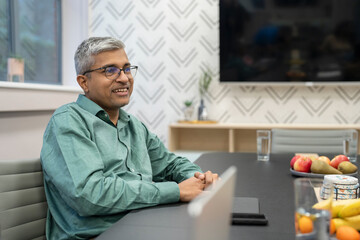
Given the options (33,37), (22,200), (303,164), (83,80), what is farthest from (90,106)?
(33,37)

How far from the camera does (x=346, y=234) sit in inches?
30.8

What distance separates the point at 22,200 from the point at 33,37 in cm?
248

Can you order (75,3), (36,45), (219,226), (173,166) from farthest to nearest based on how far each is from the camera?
(75,3) < (36,45) < (173,166) < (219,226)

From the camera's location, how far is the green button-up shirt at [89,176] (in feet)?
3.74

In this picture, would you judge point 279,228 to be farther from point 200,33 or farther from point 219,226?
point 200,33

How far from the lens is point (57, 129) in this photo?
1247 mm

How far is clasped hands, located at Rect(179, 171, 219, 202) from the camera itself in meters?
1.21

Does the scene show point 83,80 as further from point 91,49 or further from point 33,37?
point 33,37

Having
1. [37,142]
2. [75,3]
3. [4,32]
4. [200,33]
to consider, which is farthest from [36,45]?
[200,33]

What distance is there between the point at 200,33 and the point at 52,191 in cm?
324

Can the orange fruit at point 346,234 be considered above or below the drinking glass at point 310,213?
below

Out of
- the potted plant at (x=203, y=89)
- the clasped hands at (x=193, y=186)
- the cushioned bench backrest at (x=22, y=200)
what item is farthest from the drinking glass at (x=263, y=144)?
the potted plant at (x=203, y=89)

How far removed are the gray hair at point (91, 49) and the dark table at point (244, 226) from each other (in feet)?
1.97

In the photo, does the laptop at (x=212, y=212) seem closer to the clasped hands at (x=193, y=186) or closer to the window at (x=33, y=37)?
the clasped hands at (x=193, y=186)
